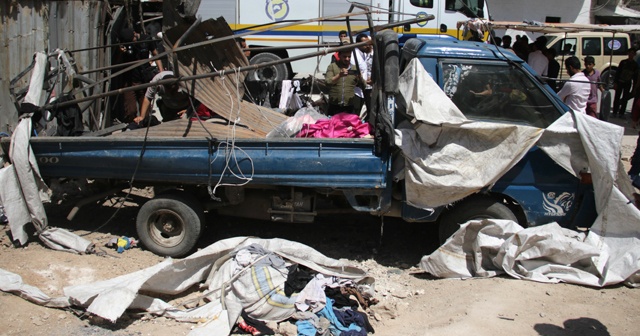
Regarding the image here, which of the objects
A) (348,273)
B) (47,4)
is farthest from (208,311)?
(47,4)

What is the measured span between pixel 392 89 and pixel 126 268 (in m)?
2.99

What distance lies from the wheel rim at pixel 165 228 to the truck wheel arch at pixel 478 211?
256cm

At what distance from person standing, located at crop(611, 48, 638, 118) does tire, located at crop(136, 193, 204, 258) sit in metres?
12.4

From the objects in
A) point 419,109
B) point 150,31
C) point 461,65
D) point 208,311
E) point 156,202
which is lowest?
point 208,311

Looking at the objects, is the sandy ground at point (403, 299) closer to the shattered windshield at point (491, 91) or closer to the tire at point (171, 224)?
the tire at point (171, 224)

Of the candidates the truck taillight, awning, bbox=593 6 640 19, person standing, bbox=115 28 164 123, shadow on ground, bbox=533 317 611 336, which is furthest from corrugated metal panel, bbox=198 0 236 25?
awning, bbox=593 6 640 19

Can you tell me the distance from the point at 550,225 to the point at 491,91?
1304 millimetres

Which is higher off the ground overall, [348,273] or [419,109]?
[419,109]

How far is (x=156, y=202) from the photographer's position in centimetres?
558

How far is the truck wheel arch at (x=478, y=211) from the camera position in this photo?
5211 mm

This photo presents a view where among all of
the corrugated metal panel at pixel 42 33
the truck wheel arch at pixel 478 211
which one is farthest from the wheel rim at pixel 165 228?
the corrugated metal panel at pixel 42 33

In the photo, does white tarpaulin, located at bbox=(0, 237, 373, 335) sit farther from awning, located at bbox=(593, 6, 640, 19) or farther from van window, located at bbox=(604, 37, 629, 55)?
awning, located at bbox=(593, 6, 640, 19)

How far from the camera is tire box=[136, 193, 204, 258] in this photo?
5.55 metres

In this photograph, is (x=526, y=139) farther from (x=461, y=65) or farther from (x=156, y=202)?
(x=156, y=202)
